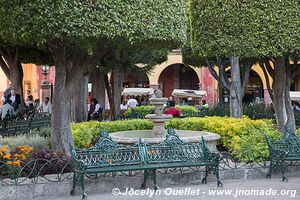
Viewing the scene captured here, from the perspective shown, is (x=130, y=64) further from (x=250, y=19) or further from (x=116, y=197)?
(x=116, y=197)

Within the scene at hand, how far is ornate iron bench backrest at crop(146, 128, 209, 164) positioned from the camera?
726 cm

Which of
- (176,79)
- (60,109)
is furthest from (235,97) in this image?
(176,79)

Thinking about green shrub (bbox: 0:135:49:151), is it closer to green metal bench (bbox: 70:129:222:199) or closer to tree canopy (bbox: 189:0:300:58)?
green metal bench (bbox: 70:129:222:199)

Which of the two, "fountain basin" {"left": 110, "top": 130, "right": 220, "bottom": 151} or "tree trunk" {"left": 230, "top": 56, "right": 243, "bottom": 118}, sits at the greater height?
"tree trunk" {"left": 230, "top": 56, "right": 243, "bottom": 118}

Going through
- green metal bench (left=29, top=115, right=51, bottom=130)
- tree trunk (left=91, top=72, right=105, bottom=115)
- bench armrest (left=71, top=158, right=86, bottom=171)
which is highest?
tree trunk (left=91, top=72, right=105, bottom=115)

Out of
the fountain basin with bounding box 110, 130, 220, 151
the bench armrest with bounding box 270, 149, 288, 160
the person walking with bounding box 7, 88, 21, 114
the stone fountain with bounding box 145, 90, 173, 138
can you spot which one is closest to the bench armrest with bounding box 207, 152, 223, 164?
the bench armrest with bounding box 270, 149, 288, 160

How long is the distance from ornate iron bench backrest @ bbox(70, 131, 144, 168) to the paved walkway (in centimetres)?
51

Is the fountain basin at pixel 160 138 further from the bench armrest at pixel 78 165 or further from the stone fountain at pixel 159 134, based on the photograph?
the bench armrest at pixel 78 165

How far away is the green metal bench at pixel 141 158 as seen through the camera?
6.61 meters

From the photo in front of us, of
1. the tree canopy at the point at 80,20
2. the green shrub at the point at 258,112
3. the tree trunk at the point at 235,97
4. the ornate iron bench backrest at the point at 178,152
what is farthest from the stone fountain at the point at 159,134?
the green shrub at the point at 258,112

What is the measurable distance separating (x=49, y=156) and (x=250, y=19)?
18.8 ft

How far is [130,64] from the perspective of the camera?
709 inches

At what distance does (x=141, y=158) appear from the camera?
703cm

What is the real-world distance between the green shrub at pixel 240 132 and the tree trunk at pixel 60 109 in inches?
142
